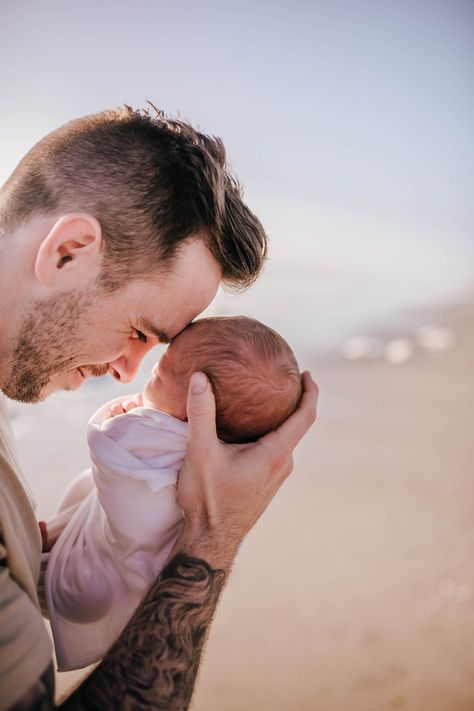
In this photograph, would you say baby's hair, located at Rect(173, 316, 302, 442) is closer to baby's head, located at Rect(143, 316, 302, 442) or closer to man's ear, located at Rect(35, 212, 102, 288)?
baby's head, located at Rect(143, 316, 302, 442)

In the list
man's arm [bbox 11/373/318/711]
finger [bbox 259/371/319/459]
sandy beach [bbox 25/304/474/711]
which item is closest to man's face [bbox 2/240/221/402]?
man's arm [bbox 11/373/318/711]

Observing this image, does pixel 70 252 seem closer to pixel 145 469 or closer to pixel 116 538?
pixel 145 469

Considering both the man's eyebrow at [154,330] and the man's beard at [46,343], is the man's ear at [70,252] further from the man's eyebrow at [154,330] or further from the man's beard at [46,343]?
the man's eyebrow at [154,330]

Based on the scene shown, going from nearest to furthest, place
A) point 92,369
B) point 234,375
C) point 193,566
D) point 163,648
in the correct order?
point 163,648 → point 193,566 → point 234,375 → point 92,369

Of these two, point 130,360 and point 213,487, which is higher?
point 130,360

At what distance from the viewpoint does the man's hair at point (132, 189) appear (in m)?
2.09

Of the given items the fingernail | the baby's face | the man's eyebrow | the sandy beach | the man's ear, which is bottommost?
the sandy beach

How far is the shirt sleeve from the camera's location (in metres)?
1.30

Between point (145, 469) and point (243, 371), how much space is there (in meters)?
0.49

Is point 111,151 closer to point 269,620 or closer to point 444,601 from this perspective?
point 269,620

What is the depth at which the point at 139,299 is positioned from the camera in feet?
7.10

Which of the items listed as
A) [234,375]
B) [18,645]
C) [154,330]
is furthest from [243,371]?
[18,645]

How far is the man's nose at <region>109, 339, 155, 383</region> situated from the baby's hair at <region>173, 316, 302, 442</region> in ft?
0.84

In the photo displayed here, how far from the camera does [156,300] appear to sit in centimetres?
217
